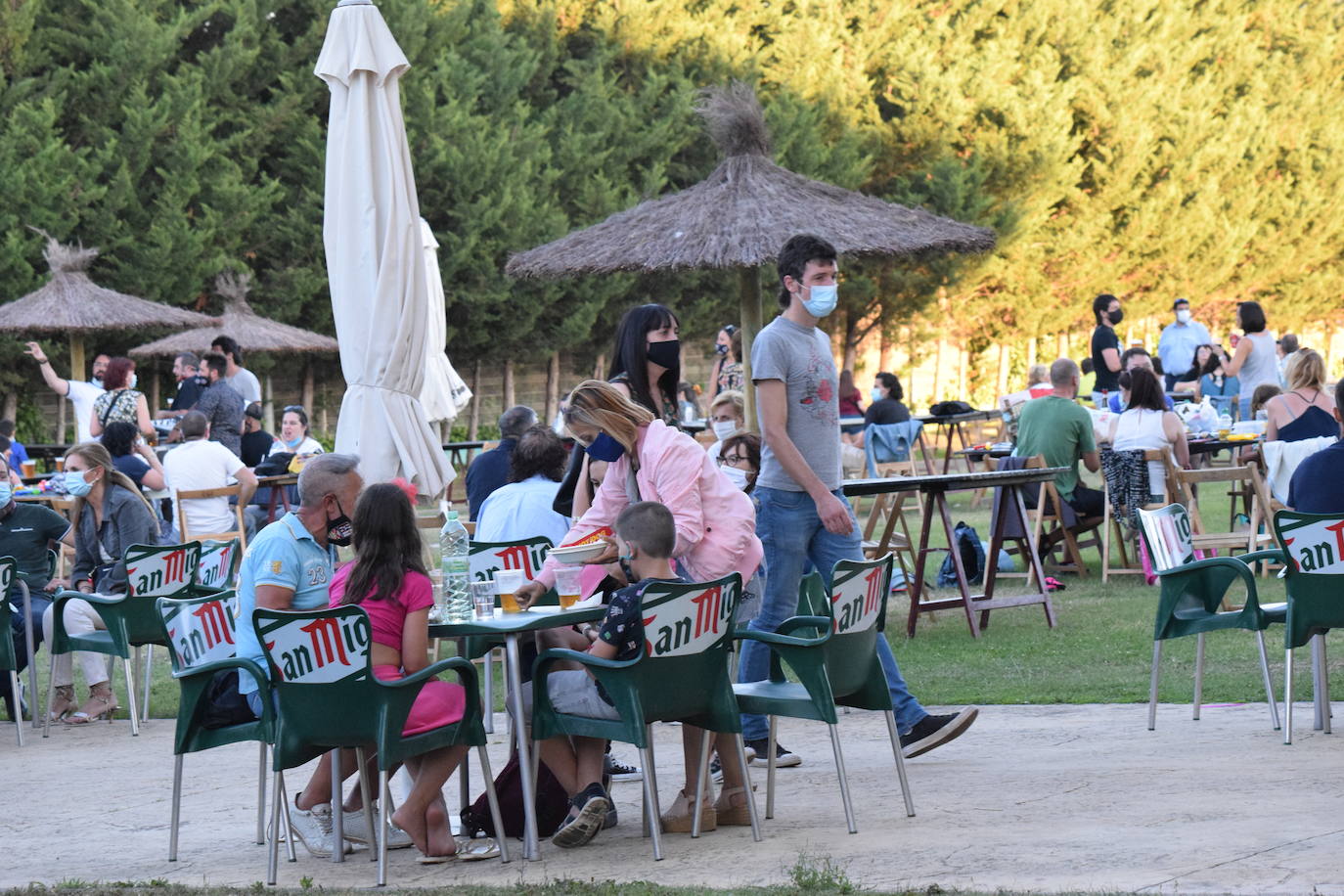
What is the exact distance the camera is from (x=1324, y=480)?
6797 millimetres

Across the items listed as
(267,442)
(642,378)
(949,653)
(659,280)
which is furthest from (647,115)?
(642,378)

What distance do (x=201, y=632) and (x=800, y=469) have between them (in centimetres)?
221

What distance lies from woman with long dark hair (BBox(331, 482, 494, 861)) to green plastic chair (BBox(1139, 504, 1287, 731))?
3065 millimetres

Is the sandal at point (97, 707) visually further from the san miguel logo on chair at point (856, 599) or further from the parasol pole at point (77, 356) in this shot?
the parasol pole at point (77, 356)

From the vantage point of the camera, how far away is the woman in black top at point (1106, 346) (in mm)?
15516

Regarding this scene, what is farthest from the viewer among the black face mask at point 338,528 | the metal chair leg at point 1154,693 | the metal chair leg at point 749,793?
the metal chair leg at point 1154,693

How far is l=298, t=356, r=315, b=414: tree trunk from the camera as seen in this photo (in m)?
22.5

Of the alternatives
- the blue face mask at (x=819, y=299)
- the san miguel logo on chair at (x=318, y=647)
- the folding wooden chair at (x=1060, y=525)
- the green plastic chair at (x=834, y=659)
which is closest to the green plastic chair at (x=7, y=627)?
the san miguel logo on chair at (x=318, y=647)

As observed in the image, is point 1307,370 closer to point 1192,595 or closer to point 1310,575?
point 1192,595

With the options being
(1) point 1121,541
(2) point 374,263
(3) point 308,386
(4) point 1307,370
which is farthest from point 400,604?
(3) point 308,386

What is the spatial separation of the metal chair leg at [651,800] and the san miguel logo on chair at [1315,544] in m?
2.63

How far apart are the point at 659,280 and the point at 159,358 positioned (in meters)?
7.45

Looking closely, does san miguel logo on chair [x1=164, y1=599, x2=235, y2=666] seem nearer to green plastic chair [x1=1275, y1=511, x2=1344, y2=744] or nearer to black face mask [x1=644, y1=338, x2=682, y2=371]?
black face mask [x1=644, y1=338, x2=682, y2=371]

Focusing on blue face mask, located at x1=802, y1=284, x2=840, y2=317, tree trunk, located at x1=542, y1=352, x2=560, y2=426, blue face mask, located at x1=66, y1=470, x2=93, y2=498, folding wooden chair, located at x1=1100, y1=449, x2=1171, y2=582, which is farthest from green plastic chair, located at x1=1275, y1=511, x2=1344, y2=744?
tree trunk, located at x1=542, y1=352, x2=560, y2=426
